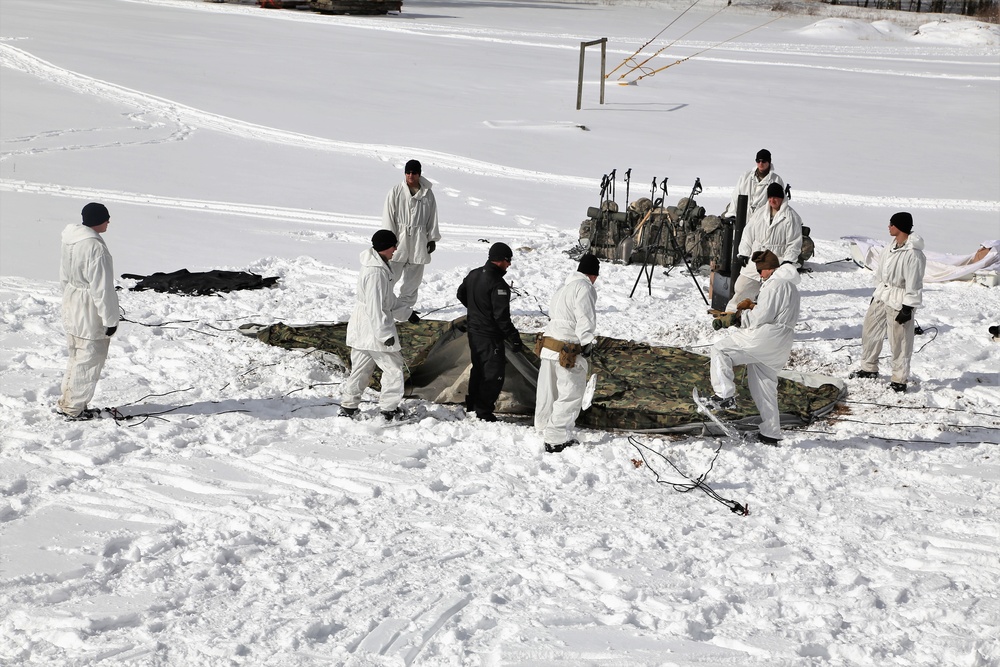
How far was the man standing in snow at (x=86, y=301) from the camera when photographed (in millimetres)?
6668

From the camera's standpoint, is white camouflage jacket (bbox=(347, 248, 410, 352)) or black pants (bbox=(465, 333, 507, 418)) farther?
black pants (bbox=(465, 333, 507, 418))

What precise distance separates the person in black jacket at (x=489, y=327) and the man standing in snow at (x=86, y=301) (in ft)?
8.14

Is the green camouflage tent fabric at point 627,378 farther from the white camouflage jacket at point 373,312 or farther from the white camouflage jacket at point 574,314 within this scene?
the white camouflage jacket at point 373,312

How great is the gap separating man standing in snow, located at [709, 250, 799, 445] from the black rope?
1.45ft

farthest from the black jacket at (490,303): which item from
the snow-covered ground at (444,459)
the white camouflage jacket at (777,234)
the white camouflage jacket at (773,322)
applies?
the white camouflage jacket at (777,234)

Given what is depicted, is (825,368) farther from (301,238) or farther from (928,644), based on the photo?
(301,238)

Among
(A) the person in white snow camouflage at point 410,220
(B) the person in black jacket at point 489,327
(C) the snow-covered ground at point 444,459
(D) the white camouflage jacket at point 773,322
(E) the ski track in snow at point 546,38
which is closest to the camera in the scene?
(C) the snow-covered ground at point 444,459

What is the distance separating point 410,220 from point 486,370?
2378 mm

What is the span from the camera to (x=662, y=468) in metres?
6.69

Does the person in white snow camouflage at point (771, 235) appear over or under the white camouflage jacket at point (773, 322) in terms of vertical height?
over

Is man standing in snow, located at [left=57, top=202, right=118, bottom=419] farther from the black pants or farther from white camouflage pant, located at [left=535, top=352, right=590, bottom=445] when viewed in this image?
white camouflage pant, located at [left=535, top=352, right=590, bottom=445]

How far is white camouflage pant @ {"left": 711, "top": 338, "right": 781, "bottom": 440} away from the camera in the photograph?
6.84 metres

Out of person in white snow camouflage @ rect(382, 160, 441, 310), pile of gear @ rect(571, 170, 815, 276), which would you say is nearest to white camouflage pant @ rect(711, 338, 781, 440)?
person in white snow camouflage @ rect(382, 160, 441, 310)

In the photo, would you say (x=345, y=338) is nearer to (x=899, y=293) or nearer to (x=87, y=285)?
(x=87, y=285)
